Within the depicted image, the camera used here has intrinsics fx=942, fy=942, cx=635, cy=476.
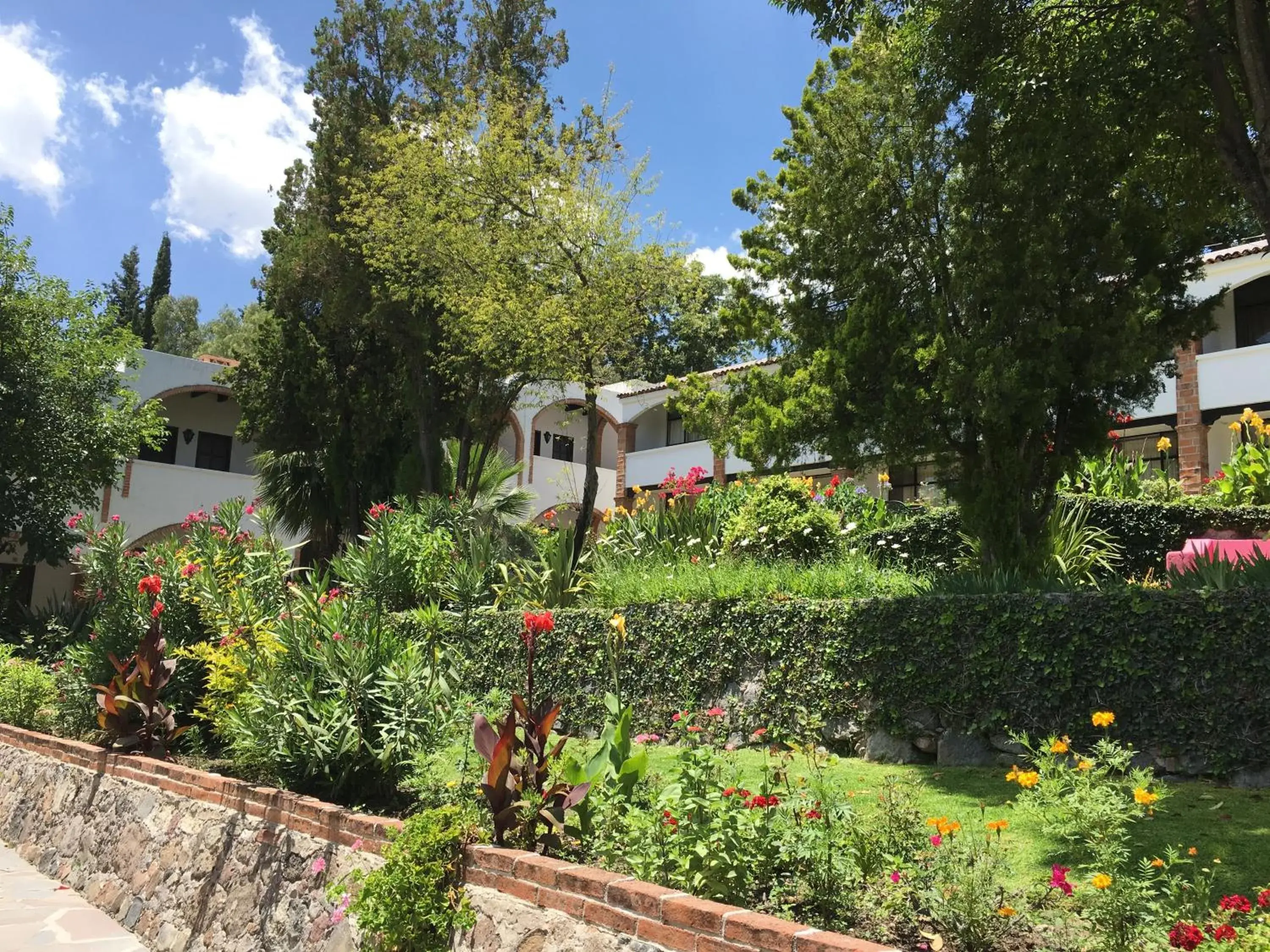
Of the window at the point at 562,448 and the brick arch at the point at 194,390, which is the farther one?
the window at the point at 562,448

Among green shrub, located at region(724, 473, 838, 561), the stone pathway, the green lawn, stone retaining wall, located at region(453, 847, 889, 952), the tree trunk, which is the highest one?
the tree trunk

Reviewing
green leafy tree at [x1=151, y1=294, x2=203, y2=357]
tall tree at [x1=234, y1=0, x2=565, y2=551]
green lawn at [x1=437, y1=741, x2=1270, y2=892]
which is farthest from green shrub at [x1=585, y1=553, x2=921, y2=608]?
green leafy tree at [x1=151, y1=294, x2=203, y2=357]

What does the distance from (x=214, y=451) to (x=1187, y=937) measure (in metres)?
25.5

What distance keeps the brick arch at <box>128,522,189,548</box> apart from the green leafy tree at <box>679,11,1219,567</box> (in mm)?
16812

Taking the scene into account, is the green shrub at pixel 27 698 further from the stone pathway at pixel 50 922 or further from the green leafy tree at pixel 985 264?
the green leafy tree at pixel 985 264

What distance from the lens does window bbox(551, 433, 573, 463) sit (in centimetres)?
2869

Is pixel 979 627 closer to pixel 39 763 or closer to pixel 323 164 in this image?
pixel 39 763

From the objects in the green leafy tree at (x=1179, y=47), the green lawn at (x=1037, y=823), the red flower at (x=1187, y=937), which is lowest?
the green lawn at (x=1037, y=823)

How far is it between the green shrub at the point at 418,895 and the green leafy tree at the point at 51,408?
13.3 m

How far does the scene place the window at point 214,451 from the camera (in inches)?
964

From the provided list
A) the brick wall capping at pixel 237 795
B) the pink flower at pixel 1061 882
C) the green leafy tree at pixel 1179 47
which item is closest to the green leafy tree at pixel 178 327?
the brick wall capping at pixel 237 795

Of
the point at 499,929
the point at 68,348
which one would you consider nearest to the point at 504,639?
the point at 499,929

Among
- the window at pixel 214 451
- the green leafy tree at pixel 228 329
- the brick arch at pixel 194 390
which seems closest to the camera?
the brick arch at pixel 194 390

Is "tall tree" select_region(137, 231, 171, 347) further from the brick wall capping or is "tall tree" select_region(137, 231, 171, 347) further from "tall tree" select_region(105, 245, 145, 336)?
the brick wall capping
